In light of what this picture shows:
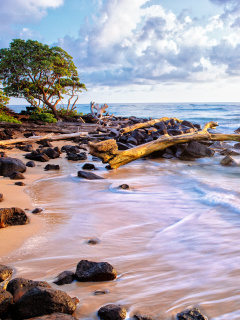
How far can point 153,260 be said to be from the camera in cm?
267

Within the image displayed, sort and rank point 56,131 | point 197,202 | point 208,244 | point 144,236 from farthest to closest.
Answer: point 56,131 < point 197,202 < point 144,236 < point 208,244

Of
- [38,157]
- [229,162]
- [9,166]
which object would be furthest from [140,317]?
[229,162]

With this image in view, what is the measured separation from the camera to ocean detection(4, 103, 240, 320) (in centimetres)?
208

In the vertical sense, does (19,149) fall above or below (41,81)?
below

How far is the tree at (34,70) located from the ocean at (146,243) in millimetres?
12842

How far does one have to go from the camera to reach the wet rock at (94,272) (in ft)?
7.35

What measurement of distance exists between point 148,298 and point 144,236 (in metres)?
1.18

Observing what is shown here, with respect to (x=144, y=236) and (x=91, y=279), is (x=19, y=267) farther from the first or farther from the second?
(x=144, y=236)

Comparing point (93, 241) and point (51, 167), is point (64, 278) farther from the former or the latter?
point (51, 167)

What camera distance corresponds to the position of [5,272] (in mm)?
2268

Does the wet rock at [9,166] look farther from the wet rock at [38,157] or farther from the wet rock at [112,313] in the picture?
the wet rock at [112,313]

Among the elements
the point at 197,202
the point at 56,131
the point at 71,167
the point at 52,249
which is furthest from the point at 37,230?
the point at 56,131

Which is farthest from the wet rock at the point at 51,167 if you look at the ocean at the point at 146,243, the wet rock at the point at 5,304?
the wet rock at the point at 5,304

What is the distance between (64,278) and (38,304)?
50cm
